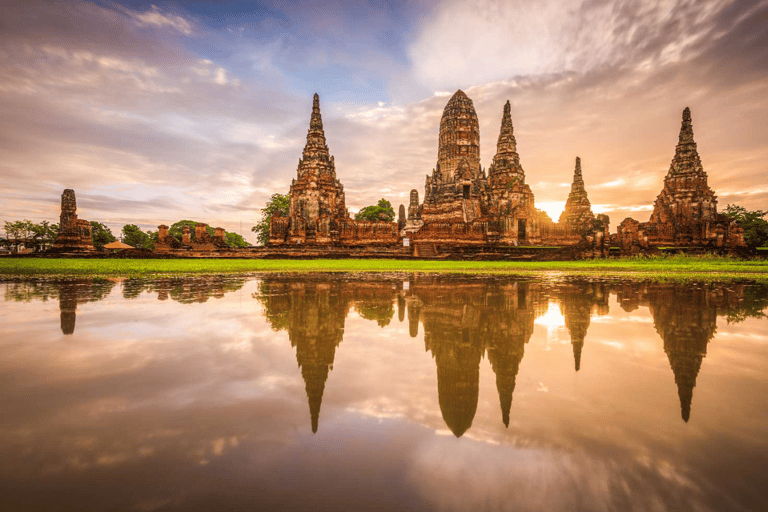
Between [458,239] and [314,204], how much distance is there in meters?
12.7

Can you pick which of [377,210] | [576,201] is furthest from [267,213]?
[576,201]

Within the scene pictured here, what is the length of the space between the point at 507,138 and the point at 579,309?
32.1 metres

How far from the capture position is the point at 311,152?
33.1 meters

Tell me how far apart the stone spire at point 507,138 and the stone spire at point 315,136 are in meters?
16.5

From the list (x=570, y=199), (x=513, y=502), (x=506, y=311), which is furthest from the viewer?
(x=570, y=199)

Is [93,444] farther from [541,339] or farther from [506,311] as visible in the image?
[506,311]

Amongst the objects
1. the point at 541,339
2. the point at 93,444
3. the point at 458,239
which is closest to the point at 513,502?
the point at 93,444

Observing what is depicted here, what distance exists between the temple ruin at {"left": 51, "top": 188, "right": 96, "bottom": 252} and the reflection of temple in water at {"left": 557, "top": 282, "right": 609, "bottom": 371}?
1248 inches

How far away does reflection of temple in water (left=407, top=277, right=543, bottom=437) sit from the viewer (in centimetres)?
204

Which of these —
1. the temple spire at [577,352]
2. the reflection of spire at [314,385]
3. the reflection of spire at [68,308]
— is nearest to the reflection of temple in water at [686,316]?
the temple spire at [577,352]

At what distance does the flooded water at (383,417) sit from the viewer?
1.27 metres

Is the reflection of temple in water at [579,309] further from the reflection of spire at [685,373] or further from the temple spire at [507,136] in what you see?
the temple spire at [507,136]

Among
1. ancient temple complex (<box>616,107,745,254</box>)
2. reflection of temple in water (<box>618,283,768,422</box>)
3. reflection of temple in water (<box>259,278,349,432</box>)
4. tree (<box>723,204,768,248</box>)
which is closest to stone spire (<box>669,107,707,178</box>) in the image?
ancient temple complex (<box>616,107,745,254</box>)

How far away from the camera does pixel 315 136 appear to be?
3319cm
